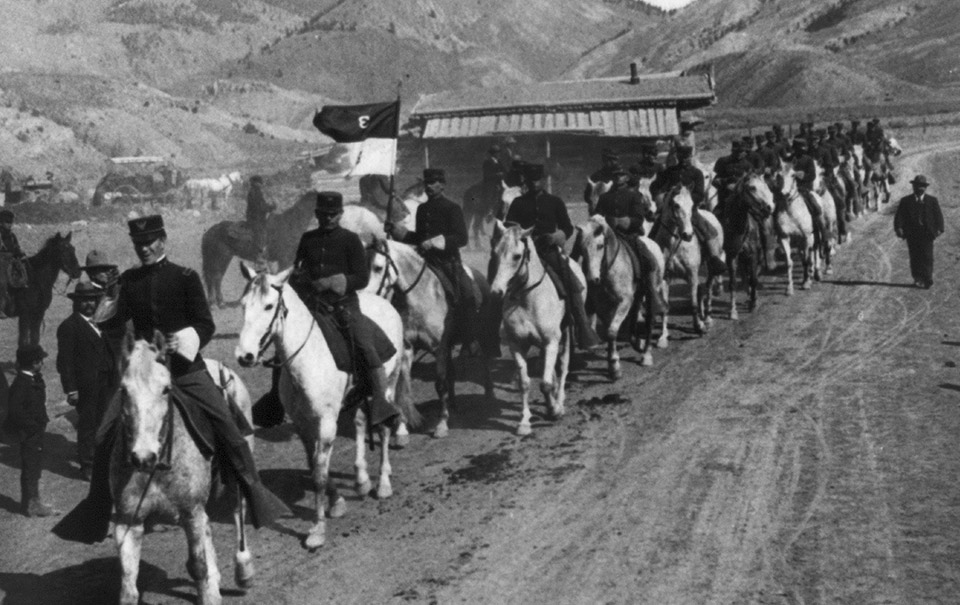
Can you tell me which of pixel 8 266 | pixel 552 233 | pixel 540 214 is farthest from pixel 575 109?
pixel 8 266

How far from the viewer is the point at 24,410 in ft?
33.9

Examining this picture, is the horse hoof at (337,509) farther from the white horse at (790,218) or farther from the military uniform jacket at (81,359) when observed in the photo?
the white horse at (790,218)

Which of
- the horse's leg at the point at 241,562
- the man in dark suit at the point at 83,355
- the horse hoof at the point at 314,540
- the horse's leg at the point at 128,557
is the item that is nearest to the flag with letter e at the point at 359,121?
the man in dark suit at the point at 83,355

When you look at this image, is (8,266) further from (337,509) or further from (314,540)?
(314,540)

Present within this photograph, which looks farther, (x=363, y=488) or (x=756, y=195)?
(x=756, y=195)

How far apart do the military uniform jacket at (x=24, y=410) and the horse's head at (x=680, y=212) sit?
10181mm

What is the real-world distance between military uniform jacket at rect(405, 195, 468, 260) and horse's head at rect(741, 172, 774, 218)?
7.71 m

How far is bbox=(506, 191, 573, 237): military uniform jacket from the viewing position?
13.2 meters

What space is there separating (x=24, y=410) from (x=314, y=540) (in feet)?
12.0

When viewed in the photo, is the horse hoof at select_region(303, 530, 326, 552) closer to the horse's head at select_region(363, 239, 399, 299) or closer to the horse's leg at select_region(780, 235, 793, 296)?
the horse's head at select_region(363, 239, 399, 299)

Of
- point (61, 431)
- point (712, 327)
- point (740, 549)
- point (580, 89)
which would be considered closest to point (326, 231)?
point (740, 549)

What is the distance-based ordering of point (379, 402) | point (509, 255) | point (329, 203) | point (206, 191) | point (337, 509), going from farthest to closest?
point (206, 191) < point (509, 255) < point (329, 203) < point (337, 509) < point (379, 402)

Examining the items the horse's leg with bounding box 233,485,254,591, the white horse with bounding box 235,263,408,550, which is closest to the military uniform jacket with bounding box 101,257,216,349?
the white horse with bounding box 235,263,408,550

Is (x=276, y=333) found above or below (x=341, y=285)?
below
